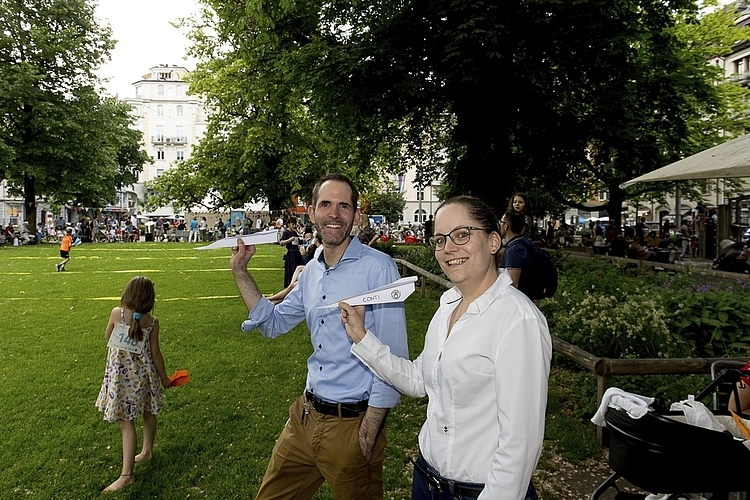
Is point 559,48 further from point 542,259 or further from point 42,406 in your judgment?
point 42,406

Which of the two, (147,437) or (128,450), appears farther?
(147,437)

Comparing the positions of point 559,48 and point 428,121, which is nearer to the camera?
point 559,48

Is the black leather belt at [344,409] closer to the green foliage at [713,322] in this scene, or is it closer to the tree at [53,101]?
the green foliage at [713,322]

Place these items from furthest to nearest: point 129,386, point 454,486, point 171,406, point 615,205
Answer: point 615,205, point 171,406, point 129,386, point 454,486

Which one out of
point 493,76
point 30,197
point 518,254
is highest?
point 493,76

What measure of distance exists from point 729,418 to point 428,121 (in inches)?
675

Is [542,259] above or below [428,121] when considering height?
below

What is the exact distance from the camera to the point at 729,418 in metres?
3.34

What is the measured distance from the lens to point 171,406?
6586 mm

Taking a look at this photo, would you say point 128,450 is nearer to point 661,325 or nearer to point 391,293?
point 391,293

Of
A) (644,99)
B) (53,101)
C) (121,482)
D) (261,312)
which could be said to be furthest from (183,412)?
(53,101)

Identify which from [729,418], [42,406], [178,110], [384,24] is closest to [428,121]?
[384,24]

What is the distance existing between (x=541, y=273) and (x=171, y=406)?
4.38 meters

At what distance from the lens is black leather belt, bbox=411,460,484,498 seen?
2078 millimetres
